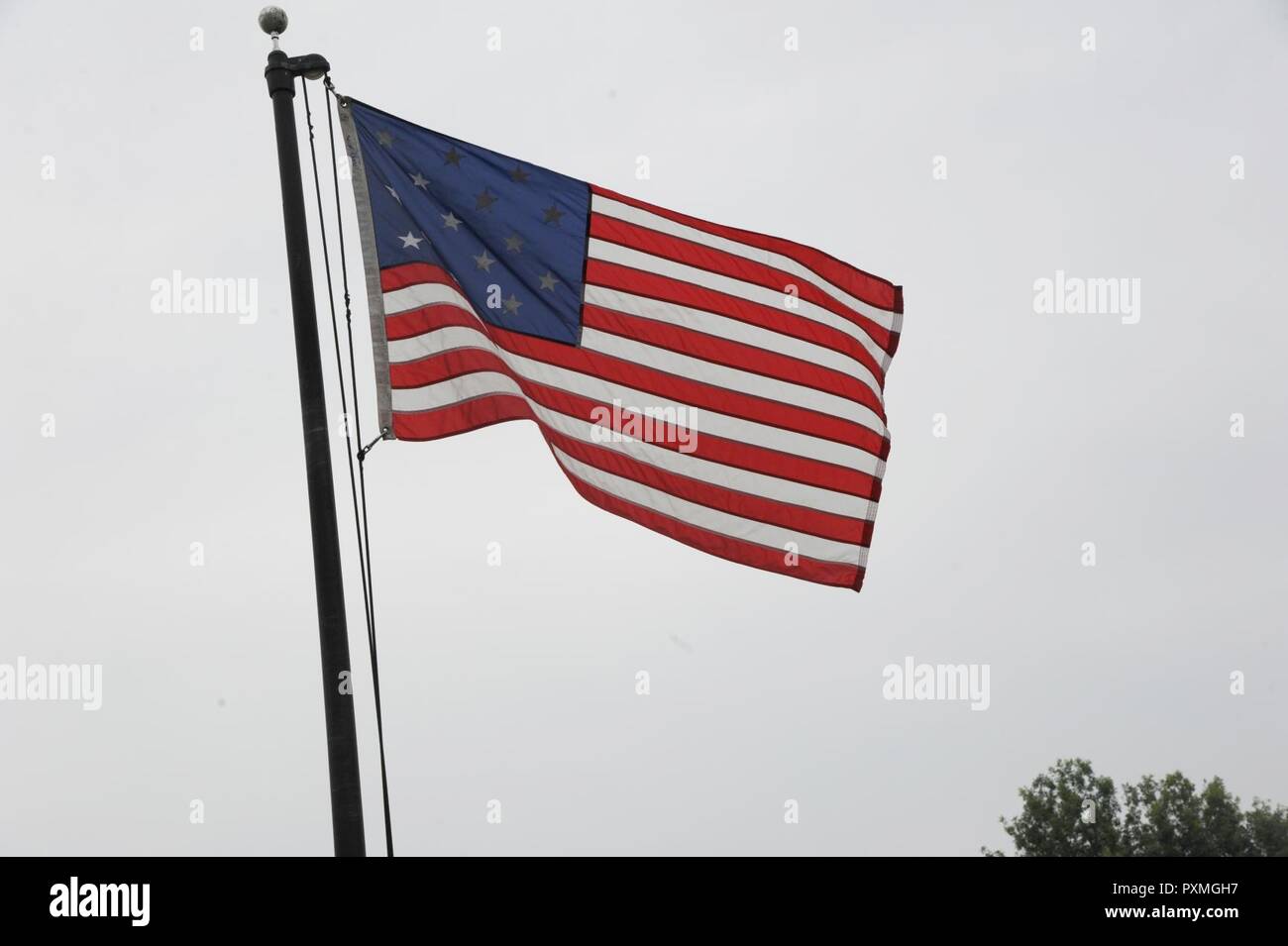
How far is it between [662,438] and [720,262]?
1.48m

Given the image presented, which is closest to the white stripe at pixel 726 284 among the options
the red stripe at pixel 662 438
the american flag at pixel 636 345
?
the american flag at pixel 636 345

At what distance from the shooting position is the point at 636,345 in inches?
428

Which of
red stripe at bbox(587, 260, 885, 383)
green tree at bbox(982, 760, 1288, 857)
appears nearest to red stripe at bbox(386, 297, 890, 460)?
red stripe at bbox(587, 260, 885, 383)

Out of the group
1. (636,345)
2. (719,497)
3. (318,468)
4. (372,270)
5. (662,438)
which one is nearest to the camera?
(318,468)

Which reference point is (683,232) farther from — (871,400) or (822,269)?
(871,400)

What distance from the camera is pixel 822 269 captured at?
11641 millimetres

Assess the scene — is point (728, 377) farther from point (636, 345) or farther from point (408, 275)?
point (408, 275)

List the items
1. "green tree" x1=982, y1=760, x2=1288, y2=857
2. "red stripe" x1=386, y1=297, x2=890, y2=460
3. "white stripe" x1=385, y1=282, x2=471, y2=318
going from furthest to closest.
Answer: "green tree" x1=982, y1=760, x2=1288, y2=857, "red stripe" x1=386, y1=297, x2=890, y2=460, "white stripe" x1=385, y1=282, x2=471, y2=318

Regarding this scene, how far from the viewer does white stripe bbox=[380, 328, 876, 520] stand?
9.75 m

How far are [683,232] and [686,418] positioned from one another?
4.47 feet

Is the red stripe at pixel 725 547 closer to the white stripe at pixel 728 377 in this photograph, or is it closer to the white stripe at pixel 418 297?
the white stripe at pixel 728 377

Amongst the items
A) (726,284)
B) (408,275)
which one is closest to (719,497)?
(726,284)

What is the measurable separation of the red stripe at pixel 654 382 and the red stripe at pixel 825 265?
39.3 inches

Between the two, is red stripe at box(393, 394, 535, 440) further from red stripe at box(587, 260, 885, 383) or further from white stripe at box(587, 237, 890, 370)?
white stripe at box(587, 237, 890, 370)
